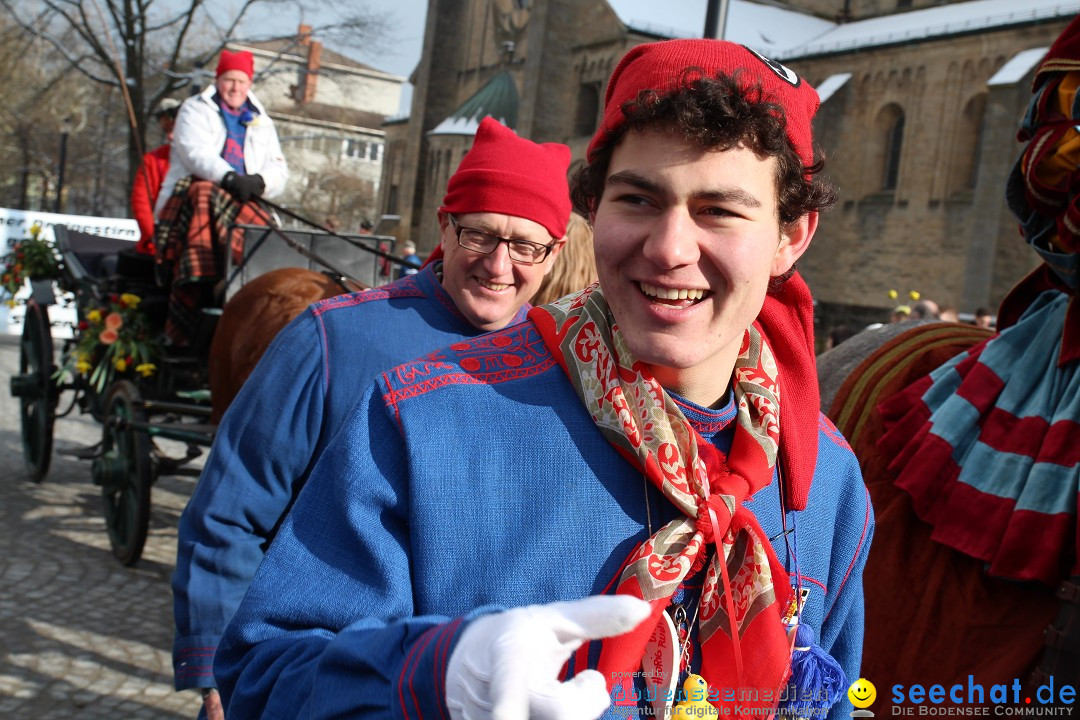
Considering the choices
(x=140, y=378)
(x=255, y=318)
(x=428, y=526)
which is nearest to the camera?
(x=428, y=526)

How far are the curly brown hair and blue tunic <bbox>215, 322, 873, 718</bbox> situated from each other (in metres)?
0.39

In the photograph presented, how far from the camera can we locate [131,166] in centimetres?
2066

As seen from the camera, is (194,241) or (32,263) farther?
(32,263)

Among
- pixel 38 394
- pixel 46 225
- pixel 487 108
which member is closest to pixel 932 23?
pixel 487 108

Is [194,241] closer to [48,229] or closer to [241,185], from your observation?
[241,185]

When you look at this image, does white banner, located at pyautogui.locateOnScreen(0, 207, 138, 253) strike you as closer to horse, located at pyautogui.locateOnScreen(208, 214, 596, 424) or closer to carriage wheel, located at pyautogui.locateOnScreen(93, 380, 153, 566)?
carriage wheel, located at pyautogui.locateOnScreen(93, 380, 153, 566)

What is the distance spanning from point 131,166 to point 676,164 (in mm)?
20852

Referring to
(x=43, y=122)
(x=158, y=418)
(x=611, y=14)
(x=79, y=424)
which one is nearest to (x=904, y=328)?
(x=158, y=418)

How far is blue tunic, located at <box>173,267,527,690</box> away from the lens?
9.08 ft

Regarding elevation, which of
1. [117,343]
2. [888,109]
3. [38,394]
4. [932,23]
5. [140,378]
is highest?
[932,23]

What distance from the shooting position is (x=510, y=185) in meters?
3.21

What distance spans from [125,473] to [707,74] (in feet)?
18.2

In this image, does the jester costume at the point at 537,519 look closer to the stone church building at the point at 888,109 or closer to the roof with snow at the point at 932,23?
the stone church building at the point at 888,109

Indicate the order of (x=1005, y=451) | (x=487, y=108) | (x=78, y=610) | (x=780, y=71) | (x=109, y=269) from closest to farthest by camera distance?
(x=780, y=71), (x=1005, y=451), (x=78, y=610), (x=109, y=269), (x=487, y=108)
